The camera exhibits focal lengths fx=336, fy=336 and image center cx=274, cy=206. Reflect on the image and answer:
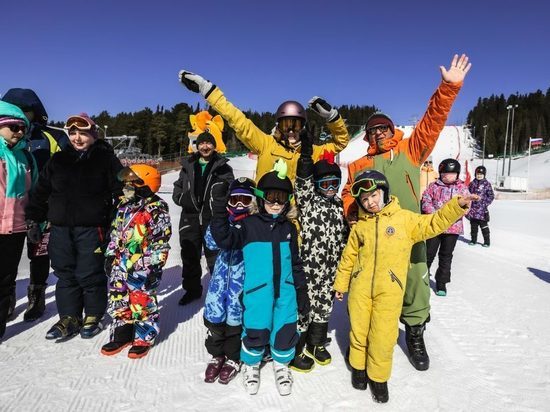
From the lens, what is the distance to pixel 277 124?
3.18m

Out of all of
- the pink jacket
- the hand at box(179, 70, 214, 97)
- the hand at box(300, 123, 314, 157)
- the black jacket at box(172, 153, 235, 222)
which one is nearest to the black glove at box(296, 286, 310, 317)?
the hand at box(300, 123, 314, 157)

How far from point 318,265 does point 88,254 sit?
2.15 m

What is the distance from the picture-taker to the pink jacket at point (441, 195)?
17.4 feet

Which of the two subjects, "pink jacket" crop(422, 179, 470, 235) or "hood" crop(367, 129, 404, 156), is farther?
"pink jacket" crop(422, 179, 470, 235)

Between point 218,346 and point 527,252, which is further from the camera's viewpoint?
point 527,252

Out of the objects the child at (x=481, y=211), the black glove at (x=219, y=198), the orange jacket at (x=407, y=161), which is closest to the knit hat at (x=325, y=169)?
the orange jacket at (x=407, y=161)

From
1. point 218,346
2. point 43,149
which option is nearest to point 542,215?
point 218,346

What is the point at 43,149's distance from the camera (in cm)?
380

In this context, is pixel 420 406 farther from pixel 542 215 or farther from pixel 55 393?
pixel 542 215

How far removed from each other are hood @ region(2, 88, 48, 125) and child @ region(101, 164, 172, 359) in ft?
6.20

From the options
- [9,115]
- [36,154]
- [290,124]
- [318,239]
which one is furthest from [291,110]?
[36,154]

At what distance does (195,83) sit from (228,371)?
2482mm

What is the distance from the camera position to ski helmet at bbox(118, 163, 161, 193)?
114 inches

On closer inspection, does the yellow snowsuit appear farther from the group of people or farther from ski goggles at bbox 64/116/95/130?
ski goggles at bbox 64/116/95/130
